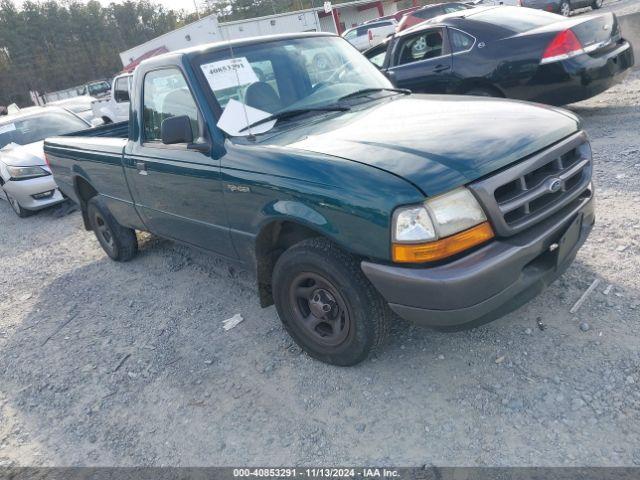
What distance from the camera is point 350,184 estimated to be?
2.44 m

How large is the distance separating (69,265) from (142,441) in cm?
364

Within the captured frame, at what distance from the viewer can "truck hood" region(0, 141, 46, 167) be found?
25.9 ft

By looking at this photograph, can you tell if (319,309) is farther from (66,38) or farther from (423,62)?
(66,38)

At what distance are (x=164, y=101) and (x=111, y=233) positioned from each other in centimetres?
206

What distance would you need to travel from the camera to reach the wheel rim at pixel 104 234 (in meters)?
5.40

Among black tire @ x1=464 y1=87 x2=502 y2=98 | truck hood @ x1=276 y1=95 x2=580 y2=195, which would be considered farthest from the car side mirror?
black tire @ x1=464 y1=87 x2=502 y2=98

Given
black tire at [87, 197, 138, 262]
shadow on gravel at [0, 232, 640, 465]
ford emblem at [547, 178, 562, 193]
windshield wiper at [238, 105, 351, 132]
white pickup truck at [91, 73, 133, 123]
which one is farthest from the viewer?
white pickup truck at [91, 73, 133, 123]

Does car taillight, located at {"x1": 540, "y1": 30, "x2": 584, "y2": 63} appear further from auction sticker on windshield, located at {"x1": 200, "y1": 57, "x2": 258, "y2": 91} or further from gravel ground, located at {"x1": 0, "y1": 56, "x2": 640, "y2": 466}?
auction sticker on windshield, located at {"x1": 200, "y1": 57, "x2": 258, "y2": 91}

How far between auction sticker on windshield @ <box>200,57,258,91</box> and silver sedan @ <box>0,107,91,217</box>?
561 cm

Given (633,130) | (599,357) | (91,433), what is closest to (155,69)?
(91,433)

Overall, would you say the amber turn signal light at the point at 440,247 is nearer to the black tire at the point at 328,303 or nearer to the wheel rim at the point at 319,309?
the black tire at the point at 328,303

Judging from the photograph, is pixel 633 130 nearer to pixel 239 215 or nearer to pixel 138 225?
pixel 239 215

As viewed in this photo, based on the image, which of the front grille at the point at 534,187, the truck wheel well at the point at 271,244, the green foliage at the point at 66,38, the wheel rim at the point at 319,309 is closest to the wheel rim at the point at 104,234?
the truck wheel well at the point at 271,244

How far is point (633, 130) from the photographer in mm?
5805
